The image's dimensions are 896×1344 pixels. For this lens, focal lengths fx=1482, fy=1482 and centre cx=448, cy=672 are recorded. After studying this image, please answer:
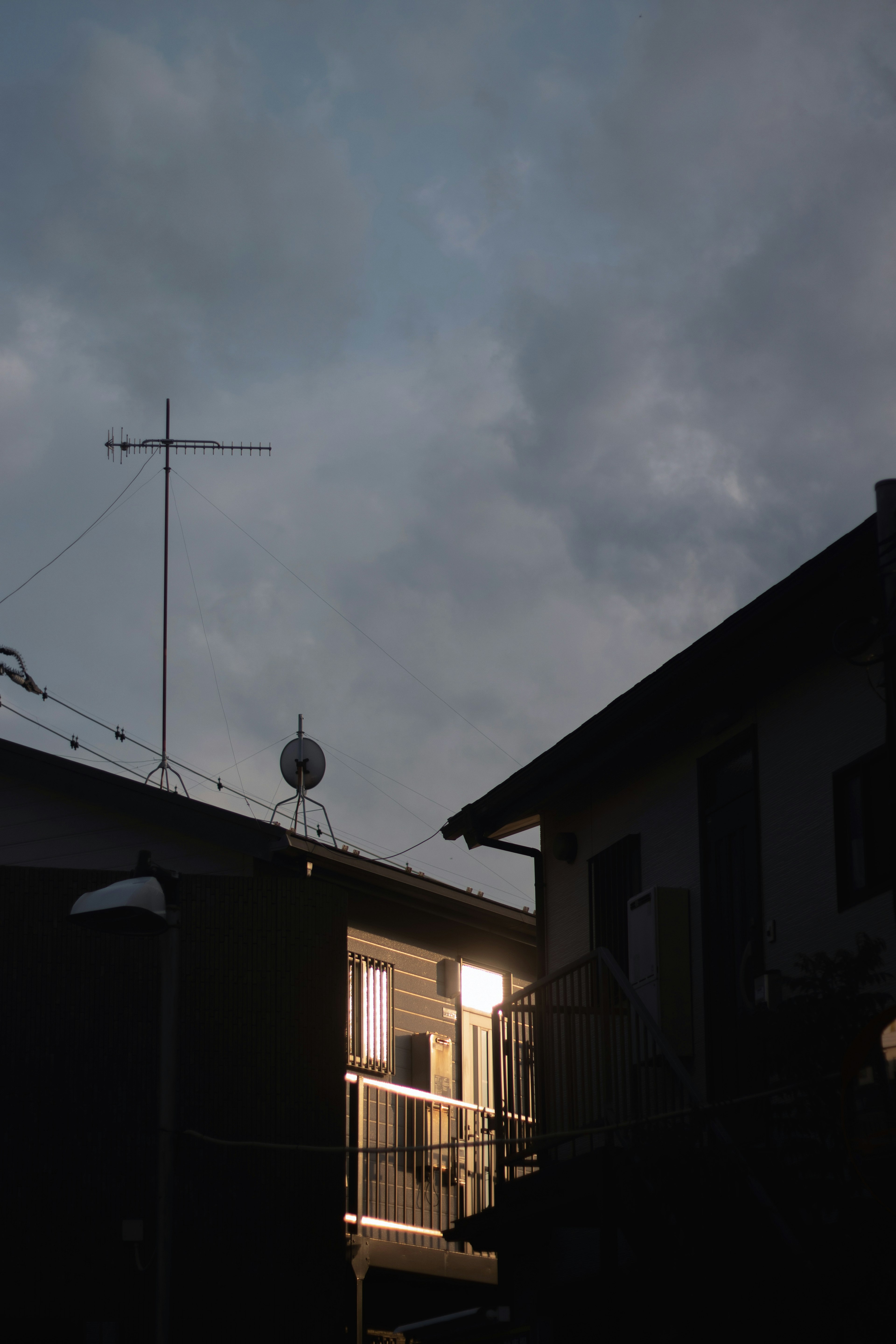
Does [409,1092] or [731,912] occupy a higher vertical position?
[731,912]

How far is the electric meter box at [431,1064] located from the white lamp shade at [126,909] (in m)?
7.58

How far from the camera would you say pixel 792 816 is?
31.8 ft

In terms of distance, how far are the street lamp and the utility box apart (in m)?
3.70

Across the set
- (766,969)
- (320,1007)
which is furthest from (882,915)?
(320,1007)

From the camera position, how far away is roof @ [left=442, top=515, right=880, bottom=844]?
8.88 metres

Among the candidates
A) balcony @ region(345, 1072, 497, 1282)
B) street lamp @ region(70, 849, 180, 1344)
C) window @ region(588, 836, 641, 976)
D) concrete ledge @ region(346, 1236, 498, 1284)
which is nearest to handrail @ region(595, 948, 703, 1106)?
window @ region(588, 836, 641, 976)

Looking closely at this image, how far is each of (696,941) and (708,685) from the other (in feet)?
6.14

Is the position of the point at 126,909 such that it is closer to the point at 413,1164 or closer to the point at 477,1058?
the point at 413,1164

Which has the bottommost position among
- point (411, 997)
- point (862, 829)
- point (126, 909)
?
point (126, 909)

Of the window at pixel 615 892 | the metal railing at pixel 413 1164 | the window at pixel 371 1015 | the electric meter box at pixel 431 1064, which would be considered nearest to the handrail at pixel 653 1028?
the window at pixel 615 892

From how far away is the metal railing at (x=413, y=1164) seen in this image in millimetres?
12562

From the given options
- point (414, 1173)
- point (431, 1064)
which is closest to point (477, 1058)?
point (431, 1064)

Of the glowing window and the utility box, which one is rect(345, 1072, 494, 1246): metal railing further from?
the utility box

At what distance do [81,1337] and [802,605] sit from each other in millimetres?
7254
